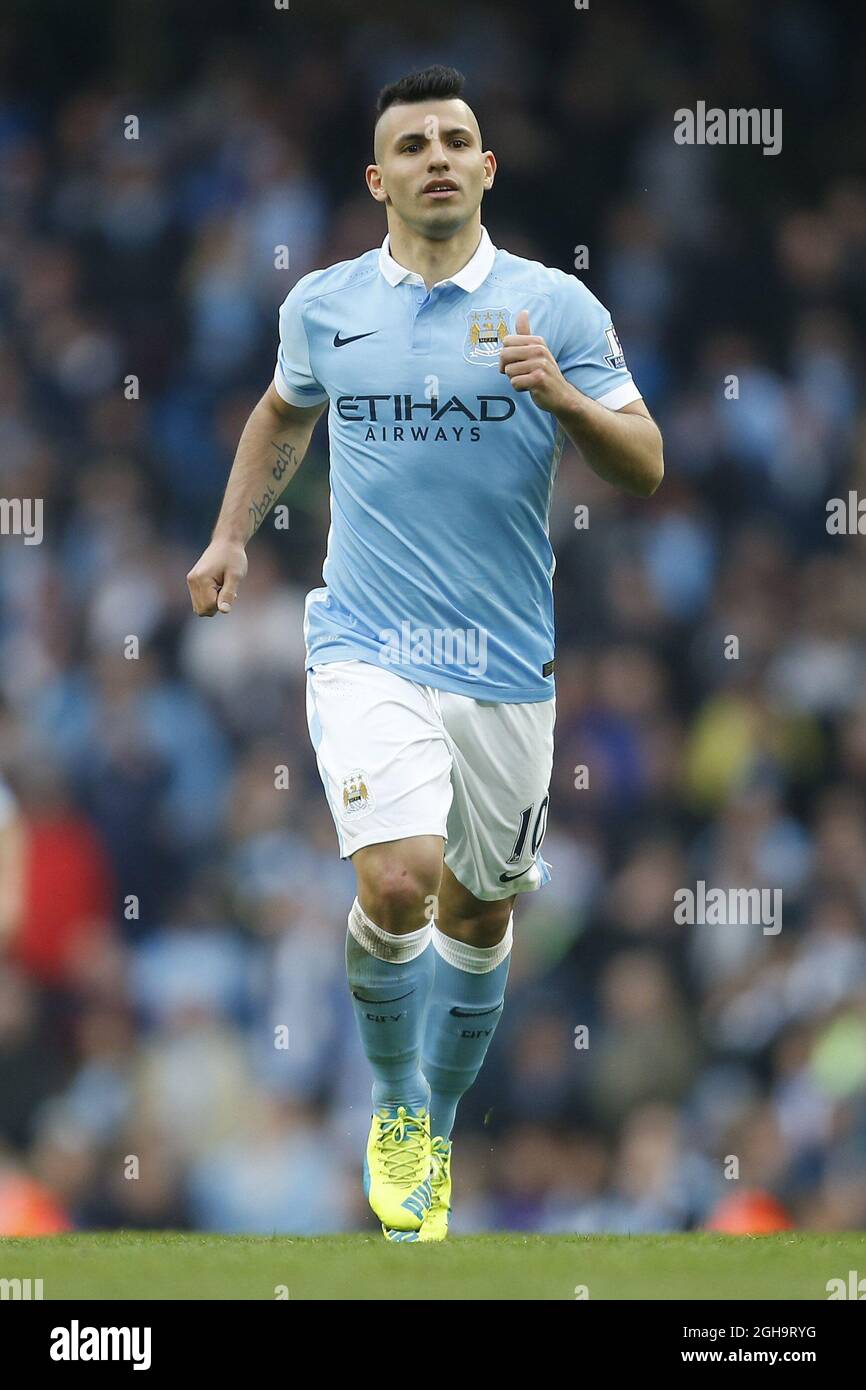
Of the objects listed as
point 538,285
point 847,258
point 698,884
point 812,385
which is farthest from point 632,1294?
point 847,258

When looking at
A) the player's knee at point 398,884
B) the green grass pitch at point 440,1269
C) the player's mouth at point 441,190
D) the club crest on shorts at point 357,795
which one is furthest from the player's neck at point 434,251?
the green grass pitch at point 440,1269

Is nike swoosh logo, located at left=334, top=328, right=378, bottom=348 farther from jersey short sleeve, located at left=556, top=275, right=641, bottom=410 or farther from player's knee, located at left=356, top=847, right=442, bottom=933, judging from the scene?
player's knee, located at left=356, top=847, right=442, bottom=933

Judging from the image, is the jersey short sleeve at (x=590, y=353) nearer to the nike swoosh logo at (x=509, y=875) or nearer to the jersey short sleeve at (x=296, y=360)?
the jersey short sleeve at (x=296, y=360)

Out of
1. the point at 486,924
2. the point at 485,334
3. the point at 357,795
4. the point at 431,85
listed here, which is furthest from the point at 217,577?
the point at 431,85

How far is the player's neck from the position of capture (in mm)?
5438

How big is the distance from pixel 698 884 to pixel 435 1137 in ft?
12.2

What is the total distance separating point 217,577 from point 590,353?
1116 mm

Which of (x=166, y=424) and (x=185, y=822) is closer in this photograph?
(x=185, y=822)

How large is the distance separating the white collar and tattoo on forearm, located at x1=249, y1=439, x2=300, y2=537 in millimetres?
635

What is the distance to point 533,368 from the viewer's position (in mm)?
4898

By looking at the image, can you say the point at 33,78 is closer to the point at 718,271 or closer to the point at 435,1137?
the point at 718,271

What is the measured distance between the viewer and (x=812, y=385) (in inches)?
415

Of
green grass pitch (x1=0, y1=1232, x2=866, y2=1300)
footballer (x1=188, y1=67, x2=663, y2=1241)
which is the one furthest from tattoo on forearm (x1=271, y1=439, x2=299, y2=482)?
green grass pitch (x1=0, y1=1232, x2=866, y2=1300)

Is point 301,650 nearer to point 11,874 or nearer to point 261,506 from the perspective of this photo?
point 11,874
